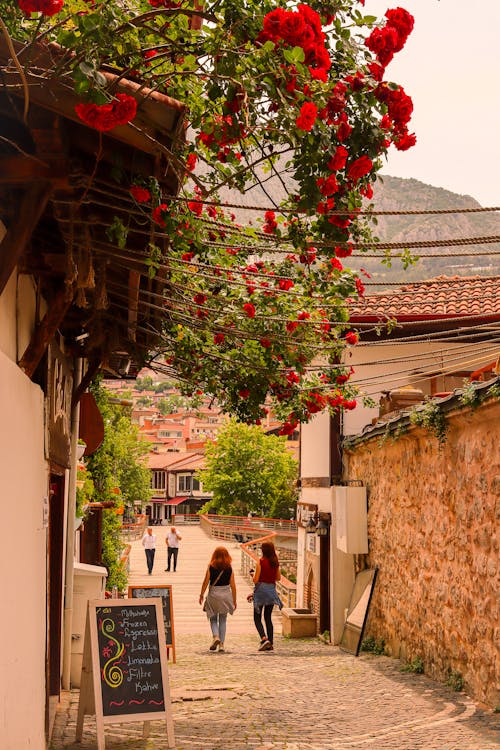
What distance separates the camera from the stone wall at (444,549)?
7.77 m

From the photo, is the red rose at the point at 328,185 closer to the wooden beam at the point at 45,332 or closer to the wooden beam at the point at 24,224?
the wooden beam at the point at 24,224

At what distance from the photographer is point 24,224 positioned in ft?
12.7

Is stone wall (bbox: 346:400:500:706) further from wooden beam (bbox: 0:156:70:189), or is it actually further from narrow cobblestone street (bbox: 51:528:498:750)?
wooden beam (bbox: 0:156:70:189)

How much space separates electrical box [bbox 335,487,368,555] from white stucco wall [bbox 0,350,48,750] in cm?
826

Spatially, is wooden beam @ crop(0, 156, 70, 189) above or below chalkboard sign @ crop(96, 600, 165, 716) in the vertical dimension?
above

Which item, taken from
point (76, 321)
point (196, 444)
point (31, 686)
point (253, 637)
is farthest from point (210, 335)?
point (196, 444)

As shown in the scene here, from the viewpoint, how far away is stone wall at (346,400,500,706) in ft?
25.5

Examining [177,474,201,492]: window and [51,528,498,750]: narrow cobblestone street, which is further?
[177,474,201,492]: window

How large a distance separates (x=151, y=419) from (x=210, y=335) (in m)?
138

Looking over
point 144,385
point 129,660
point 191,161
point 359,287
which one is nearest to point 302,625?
point 129,660

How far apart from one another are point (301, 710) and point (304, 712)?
0.28 ft

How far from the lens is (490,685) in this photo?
7598 mm

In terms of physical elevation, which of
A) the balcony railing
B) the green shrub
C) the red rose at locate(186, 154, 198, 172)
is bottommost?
the balcony railing

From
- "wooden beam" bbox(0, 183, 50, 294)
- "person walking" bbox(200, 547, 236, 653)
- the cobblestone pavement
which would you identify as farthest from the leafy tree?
"wooden beam" bbox(0, 183, 50, 294)
